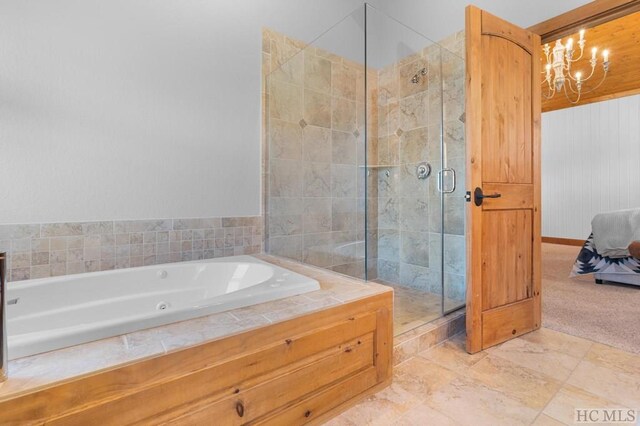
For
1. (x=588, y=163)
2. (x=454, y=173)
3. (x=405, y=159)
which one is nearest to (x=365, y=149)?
(x=405, y=159)

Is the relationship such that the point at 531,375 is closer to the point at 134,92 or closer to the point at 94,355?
the point at 94,355

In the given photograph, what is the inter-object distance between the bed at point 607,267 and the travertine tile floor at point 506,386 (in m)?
1.75

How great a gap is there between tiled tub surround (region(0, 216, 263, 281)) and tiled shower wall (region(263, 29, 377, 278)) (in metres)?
0.31

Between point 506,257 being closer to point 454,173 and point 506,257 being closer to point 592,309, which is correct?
point 454,173

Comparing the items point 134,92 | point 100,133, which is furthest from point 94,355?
point 134,92

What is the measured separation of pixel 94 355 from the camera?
89cm

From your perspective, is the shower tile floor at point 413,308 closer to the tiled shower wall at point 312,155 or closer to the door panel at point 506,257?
the door panel at point 506,257

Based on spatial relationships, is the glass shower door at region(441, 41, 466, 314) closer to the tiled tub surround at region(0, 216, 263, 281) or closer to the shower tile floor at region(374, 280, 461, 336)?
the shower tile floor at region(374, 280, 461, 336)

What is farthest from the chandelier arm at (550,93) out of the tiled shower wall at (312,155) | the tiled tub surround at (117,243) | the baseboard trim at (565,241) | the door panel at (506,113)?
the tiled tub surround at (117,243)

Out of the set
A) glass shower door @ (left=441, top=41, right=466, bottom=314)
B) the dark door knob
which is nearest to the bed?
glass shower door @ (left=441, top=41, right=466, bottom=314)

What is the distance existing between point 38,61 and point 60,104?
0.22 m

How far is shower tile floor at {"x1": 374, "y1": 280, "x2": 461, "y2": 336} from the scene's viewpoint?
195 centimetres

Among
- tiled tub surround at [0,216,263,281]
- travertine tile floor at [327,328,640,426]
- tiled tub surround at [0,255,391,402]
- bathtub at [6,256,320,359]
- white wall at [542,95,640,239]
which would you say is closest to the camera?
tiled tub surround at [0,255,391,402]

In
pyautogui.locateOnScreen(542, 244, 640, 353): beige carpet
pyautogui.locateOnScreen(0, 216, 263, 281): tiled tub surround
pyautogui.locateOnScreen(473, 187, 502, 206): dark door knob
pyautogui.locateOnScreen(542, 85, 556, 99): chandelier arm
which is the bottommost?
pyautogui.locateOnScreen(542, 244, 640, 353): beige carpet
